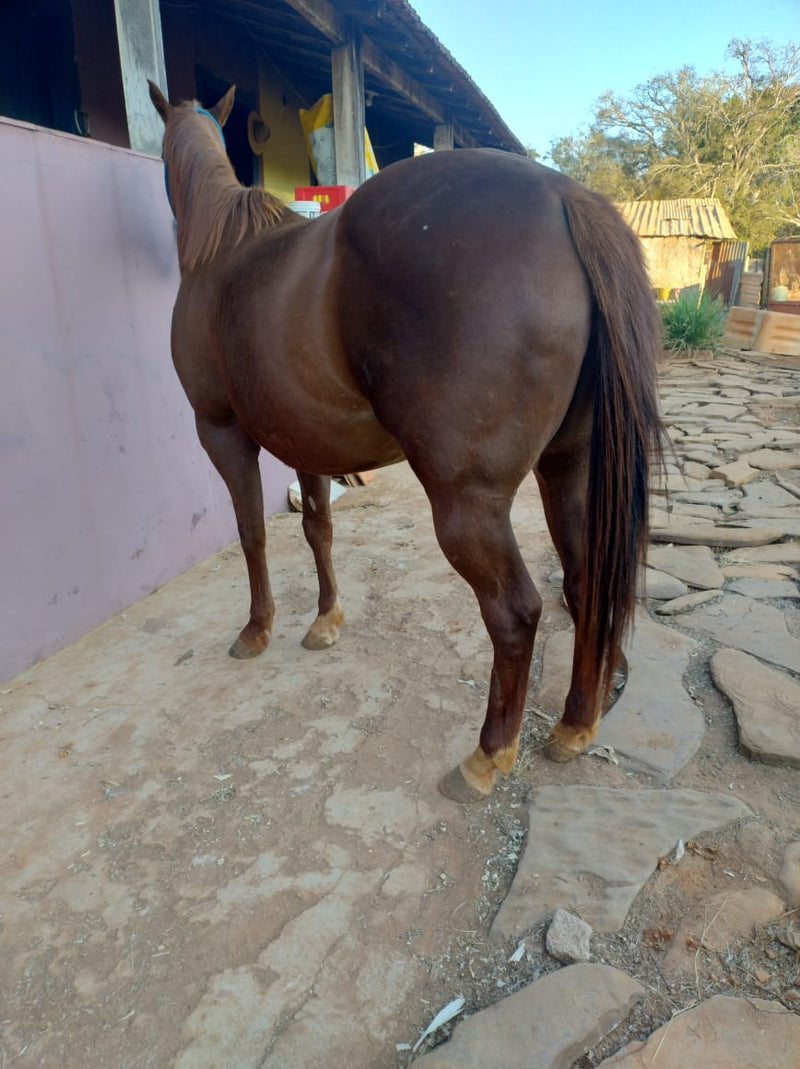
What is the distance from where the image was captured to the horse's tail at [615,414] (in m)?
1.46

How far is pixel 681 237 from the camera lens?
1566 cm

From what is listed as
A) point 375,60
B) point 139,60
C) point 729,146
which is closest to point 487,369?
point 139,60

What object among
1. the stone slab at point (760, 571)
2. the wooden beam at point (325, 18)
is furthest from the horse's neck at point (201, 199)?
the stone slab at point (760, 571)

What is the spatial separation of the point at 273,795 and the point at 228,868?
0.26m

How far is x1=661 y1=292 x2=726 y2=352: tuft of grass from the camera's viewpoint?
10211 millimetres

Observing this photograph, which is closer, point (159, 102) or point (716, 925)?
point (716, 925)

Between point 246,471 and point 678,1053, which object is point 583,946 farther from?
point 246,471

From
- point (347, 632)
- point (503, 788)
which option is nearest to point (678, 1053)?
point (503, 788)

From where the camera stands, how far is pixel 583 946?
1296mm

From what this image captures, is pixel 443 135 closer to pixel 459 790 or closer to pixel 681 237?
Result: pixel 459 790

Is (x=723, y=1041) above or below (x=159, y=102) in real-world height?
below

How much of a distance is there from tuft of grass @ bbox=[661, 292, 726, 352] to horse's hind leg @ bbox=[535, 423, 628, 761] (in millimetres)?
9479

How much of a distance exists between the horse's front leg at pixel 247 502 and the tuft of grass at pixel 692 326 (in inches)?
371

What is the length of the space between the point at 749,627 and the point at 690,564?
0.68 meters
